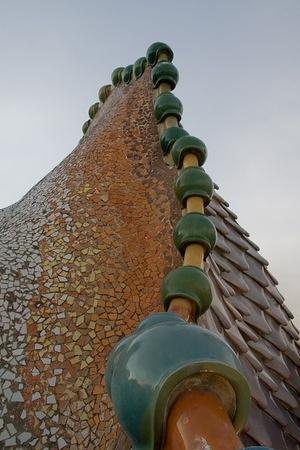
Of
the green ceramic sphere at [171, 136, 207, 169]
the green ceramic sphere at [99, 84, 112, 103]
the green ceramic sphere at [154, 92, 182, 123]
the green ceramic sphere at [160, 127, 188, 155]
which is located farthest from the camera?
the green ceramic sphere at [99, 84, 112, 103]

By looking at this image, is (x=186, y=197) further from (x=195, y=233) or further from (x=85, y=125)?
(x=85, y=125)

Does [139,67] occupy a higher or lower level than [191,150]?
higher

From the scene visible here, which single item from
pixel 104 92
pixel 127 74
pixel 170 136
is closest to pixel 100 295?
pixel 170 136

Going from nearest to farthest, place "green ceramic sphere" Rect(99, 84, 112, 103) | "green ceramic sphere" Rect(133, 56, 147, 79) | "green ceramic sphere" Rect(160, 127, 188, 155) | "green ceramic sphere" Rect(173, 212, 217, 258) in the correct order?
"green ceramic sphere" Rect(173, 212, 217, 258) < "green ceramic sphere" Rect(160, 127, 188, 155) < "green ceramic sphere" Rect(133, 56, 147, 79) < "green ceramic sphere" Rect(99, 84, 112, 103)

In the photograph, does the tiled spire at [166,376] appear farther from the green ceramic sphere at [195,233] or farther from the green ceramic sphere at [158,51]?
the green ceramic sphere at [158,51]

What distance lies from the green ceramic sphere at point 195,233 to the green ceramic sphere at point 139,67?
1.53 meters

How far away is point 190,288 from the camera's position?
1395mm

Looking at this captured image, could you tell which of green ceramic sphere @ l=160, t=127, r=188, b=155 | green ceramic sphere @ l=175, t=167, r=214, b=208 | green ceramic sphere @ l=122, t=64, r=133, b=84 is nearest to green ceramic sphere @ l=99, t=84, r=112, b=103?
green ceramic sphere @ l=122, t=64, r=133, b=84

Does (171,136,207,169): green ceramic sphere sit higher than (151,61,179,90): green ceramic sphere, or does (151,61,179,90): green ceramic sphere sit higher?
(151,61,179,90): green ceramic sphere

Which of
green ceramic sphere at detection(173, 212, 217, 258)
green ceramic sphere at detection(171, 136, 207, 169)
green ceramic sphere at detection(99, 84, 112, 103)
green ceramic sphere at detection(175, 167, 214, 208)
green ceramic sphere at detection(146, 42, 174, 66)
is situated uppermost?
green ceramic sphere at detection(99, 84, 112, 103)

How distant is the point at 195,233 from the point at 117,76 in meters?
1.94

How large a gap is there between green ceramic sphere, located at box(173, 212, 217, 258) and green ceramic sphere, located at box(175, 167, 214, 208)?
15 cm

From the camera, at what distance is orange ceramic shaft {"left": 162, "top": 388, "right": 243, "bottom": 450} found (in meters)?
0.84

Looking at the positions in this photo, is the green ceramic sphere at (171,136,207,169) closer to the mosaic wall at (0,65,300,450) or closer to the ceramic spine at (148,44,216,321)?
the ceramic spine at (148,44,216,321)
